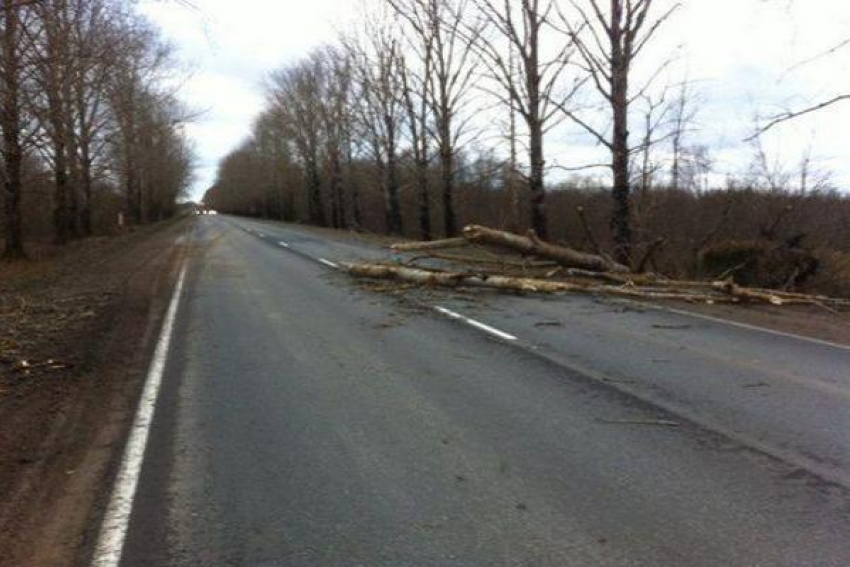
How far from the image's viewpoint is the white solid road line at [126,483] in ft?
14.8

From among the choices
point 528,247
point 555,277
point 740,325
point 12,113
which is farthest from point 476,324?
point 12,113

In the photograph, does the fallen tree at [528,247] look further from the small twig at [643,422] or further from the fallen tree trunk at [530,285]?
the small twig at [643,422]

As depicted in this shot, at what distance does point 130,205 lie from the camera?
67750 millimetres

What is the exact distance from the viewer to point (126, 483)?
5609 mm

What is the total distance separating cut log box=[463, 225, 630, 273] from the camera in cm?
1825

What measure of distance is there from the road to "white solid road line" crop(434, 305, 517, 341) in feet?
0.28

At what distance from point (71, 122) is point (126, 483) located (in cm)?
3127

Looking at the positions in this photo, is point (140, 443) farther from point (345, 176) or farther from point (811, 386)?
point (345, 176)

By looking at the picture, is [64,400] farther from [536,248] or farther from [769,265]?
[769,265]

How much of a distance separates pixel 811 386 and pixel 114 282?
16029mm

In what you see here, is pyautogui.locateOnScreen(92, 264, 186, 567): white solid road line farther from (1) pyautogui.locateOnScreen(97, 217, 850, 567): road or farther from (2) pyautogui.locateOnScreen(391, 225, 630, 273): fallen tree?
(2) pyautogui.locateOnScreen(391, 225, 630, 273): fallen tree

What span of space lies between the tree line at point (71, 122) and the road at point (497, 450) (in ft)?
26.4

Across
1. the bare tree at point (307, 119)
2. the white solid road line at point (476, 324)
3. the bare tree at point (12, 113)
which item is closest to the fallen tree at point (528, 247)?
the white solid road line at point (476, 324)

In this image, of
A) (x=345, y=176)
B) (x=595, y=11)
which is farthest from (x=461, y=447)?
(x=345, y=176)
